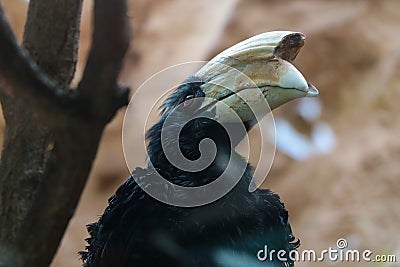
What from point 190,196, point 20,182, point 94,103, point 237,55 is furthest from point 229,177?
point 94,103

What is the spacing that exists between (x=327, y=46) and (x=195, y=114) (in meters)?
2.57

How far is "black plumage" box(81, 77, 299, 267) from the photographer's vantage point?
1211mm

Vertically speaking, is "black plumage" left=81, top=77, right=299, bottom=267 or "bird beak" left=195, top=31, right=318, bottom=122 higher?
"bird beak" left=195, top=31, right=318, bottom=122

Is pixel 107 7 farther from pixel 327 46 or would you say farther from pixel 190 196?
pixel 327 46

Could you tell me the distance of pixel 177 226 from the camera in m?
1.22

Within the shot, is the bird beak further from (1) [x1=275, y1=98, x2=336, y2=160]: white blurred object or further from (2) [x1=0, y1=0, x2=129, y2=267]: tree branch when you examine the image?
(1) [x1=275, y1=98, x2=336, y2=160]: white blurred object

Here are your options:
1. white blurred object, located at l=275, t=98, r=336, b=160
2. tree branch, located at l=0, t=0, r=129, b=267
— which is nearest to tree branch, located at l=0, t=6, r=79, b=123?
tree branch, located at l=0, t=0, r=129, b=267

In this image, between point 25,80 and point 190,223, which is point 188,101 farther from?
point 25,80

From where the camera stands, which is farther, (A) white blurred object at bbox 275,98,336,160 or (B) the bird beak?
(A) white blurred object at bbox 275,98,336,160

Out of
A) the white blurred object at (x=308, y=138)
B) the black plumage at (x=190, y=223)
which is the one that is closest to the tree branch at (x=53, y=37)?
the black plumage at (x=190, y=223)

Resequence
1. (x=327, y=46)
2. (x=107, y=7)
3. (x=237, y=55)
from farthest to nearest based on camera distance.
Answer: (x=327, y=46)
(x=237, y=55)
(x=107, y=7)

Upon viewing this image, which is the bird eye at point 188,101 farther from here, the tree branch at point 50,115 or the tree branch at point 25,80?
the tree branch at point 25,80

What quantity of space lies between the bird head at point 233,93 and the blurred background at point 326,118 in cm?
229

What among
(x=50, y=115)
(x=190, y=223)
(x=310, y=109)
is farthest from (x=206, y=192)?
(x=310, y=109)
